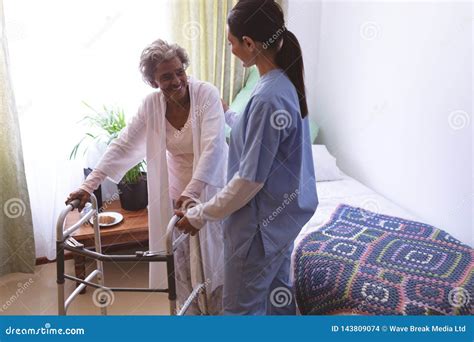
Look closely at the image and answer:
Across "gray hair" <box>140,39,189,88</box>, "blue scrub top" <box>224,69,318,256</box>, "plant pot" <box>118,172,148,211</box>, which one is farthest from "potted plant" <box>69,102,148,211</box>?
"blue scrub top" <box>224,69,318,256</box>

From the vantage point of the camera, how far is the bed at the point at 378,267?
59.9 inches

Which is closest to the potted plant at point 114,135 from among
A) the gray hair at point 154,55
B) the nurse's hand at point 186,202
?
the gray hair at point 154,55

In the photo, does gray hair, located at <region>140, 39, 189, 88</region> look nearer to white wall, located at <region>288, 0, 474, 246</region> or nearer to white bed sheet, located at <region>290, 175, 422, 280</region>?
white bed sheet, located at <region>290, 175, 422, 280</region>

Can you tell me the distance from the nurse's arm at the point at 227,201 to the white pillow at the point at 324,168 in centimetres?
150

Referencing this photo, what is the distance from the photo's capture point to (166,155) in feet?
5.70

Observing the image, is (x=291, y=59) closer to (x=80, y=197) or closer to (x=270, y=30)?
(x=270, y=30)

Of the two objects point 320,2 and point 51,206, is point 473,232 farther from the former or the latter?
point 51,206

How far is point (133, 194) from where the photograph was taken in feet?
8.46

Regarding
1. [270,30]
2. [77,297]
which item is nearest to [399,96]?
[270,30]

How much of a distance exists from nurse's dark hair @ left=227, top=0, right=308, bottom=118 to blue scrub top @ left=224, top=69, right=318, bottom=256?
5 cm

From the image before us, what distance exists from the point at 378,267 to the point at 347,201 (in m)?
0.76

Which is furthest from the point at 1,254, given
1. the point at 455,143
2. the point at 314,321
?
the point at 455,143

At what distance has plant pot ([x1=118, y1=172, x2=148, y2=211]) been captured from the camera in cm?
257

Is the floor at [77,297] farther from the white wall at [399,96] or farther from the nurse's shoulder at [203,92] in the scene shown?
the white wall at [399,96]
